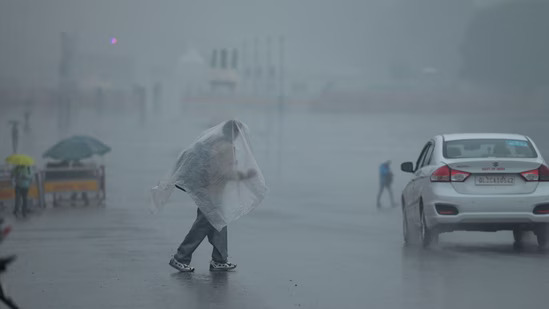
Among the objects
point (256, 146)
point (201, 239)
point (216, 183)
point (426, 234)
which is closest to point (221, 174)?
point (216, 183)

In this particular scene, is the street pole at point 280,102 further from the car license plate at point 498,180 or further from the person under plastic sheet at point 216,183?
the person under plastic sheet at point 216,183

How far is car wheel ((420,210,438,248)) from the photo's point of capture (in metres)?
13.6

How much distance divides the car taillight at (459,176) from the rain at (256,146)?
0.86m

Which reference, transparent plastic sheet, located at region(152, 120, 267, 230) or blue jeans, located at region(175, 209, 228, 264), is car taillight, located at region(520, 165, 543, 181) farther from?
blue jeans, located at region(175, 209, 228, 264)

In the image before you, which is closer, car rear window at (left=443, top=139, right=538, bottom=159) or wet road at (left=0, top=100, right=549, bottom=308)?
wet road at (left=0, top=100, right=549, bottom=308)

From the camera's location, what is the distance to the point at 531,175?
13102 mm

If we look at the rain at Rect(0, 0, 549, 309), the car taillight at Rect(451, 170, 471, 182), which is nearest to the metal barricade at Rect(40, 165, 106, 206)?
the rain at Rect(0, 0, 549, 309)

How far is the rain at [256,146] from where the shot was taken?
1088 cm

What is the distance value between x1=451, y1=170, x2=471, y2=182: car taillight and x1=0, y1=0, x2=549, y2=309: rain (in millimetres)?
865

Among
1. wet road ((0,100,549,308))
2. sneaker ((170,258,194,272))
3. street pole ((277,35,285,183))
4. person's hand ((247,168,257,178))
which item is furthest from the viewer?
street pole ((277,35,285,183))

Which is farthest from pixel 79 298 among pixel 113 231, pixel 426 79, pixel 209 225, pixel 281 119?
pixel 426 79

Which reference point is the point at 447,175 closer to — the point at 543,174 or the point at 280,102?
the point at 543,174

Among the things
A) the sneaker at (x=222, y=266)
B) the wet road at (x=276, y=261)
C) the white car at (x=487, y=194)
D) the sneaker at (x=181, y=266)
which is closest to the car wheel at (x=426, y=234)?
the white car at (x=487, y=194)

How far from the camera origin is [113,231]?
698 inches
